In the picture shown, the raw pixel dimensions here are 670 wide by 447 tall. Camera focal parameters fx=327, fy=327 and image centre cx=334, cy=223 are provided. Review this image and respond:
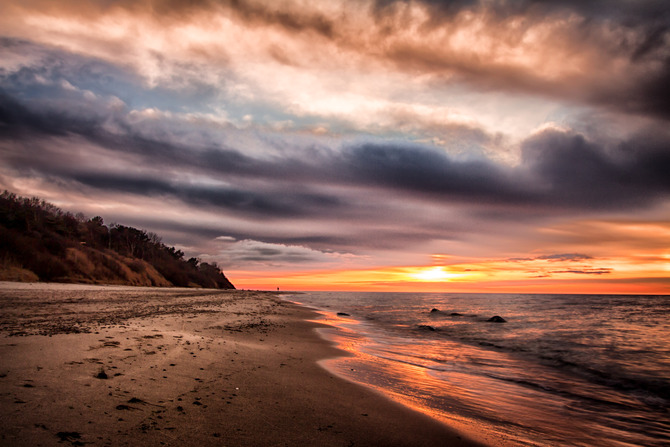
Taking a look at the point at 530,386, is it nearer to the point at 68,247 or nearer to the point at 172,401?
the point at 172,401

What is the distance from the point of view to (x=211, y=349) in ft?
30.1

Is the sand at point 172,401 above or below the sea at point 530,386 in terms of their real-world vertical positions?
above

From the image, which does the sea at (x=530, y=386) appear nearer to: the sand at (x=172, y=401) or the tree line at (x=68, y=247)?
the sand at (x=172, y=401)

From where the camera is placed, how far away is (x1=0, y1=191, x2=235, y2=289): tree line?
4578cm

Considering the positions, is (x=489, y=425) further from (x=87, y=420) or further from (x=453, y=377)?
(x=87, y=420)

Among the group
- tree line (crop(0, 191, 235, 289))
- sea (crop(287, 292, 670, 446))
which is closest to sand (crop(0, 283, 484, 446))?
sea (crop(287, 292, 670, 446))

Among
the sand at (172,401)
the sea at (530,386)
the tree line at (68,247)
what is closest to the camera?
the sand at (172,401)

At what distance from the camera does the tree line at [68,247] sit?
45.8 m

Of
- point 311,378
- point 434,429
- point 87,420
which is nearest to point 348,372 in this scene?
point 311,378

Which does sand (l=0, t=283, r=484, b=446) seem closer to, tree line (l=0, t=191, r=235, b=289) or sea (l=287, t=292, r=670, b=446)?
sea (l=287, t=292, r=670, b=446)

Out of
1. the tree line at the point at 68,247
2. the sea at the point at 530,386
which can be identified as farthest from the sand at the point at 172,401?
the tree line at the point at 68,247

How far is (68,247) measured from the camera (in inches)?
2248

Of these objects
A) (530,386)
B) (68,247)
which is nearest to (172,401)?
(530,386)

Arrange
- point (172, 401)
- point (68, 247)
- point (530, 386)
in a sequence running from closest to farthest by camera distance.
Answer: point (172, 401)
point (530, 386)
point (68, 247)
